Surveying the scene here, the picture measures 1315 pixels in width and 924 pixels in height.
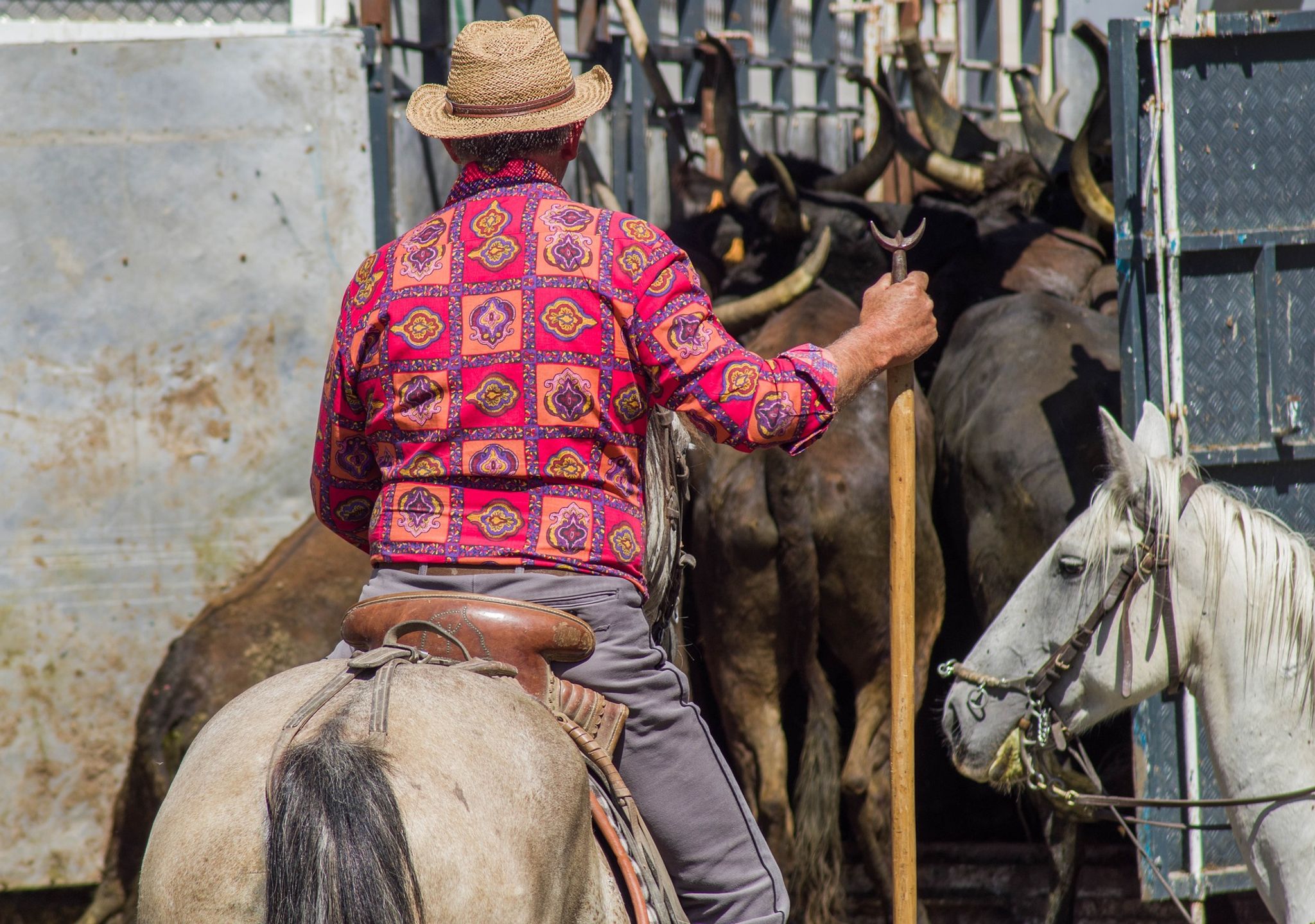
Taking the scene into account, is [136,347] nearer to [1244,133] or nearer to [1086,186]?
[1086,186]

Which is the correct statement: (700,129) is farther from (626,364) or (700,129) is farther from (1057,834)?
(626,364)

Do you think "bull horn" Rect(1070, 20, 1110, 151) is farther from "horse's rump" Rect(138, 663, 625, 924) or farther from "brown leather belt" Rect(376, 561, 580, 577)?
"horse's rump" Rect(138, 663, 625, 924)

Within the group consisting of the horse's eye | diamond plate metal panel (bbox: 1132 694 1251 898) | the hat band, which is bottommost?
diamond plate metal panel (bbox: 1132 694 1251 898)

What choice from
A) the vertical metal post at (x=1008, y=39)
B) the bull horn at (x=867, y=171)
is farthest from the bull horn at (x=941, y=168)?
the vertical metal post at (x=1008, y=39)

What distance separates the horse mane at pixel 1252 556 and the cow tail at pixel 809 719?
168 cm

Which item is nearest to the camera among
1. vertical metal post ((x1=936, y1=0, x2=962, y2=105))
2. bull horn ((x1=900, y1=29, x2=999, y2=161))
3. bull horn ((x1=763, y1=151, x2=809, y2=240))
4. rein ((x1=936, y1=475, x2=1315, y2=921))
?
rein ((x1=936, y1=475, x2=1315, y2=921))

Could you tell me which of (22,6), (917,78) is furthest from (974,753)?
(917,78)

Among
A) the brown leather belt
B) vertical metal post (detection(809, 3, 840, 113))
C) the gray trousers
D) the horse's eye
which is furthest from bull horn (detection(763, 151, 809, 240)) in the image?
vertical metal post (detection(809, 3, 840, 113))

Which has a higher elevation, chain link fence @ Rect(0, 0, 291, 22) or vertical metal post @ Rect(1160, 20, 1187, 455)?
chain link fence @ Rect(0, 0, 291, 22)

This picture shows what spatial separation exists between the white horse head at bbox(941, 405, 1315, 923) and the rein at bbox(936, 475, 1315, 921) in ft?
0.03

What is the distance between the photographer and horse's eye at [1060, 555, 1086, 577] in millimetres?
3041

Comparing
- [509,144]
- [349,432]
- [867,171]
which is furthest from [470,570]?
[867,171]

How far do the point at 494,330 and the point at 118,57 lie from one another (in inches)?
144

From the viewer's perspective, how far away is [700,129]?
852cm
